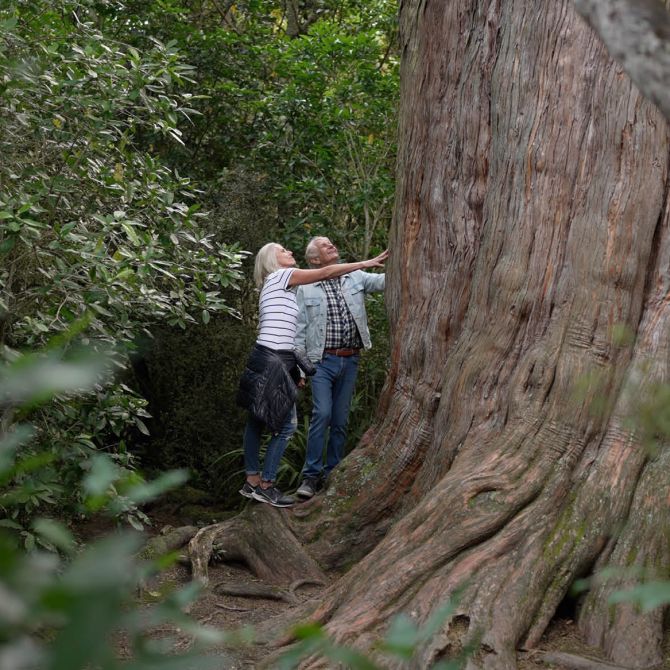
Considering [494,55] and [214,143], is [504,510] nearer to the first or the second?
[494,55]

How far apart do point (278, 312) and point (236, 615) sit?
2220 mm

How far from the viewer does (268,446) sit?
7.78 metres

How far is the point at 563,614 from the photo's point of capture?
16.1 feet

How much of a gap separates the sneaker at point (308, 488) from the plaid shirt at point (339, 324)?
109cm

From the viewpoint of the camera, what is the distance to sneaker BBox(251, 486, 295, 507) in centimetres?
767

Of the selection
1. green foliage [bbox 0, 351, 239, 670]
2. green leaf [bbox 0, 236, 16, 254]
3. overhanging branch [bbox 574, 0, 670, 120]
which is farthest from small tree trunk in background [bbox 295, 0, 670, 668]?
green foliage [bbox 0, 351, 239, 670]

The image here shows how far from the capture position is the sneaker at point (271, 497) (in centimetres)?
767

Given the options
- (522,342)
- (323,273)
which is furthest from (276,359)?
(522,342)

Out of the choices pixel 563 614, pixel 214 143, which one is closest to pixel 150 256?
pixel 563 614

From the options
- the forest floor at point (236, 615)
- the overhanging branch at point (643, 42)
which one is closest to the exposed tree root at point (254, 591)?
the forest floor at point (236, 615)

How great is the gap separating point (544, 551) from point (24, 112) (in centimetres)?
391

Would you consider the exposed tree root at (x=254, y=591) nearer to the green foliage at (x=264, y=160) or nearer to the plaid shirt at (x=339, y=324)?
the plaid shirt at (x=339, y=324)

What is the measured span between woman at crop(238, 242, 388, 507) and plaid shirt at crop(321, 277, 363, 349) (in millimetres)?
389

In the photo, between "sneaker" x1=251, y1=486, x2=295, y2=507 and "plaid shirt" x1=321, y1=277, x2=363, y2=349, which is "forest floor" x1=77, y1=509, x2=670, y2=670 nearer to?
"sneaker" x1=251, y1=486, x2=295, y2=507
